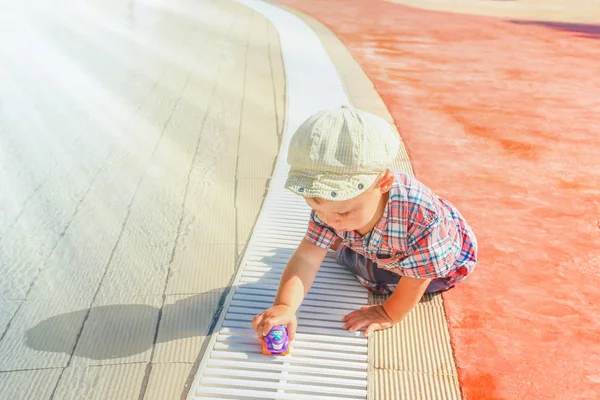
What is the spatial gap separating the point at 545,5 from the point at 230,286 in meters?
11.5

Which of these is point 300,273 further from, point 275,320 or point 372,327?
point 372,327

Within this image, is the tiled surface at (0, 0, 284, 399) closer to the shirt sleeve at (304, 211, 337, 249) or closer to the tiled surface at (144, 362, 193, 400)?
the tiled surface at (144, 362, 193, 400)

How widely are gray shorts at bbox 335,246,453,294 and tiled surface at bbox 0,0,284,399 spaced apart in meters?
0.50

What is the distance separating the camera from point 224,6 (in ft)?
32.1

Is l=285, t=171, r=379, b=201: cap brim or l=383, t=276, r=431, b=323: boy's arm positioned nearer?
l=285, t=171, r=379, b=201: cap brim

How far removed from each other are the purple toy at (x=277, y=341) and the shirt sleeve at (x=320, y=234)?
12.1 inches

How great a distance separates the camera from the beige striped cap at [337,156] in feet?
5.39

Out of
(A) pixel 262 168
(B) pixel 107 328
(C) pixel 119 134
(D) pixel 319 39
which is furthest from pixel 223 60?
(B) pixel 107 328

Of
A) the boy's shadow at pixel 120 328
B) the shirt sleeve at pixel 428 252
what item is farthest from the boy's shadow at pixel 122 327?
the shirt sleeve at pixel 428 252

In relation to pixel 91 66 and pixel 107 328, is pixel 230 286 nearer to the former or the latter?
pixel 107 328

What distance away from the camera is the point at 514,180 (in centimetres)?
341

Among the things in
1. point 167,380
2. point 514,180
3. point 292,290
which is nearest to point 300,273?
point 292,290

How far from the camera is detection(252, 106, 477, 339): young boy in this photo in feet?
5.42

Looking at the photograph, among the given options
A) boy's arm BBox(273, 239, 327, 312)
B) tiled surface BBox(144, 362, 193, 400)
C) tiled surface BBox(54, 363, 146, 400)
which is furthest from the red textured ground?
tiled surface BBox(54, 363, 146, 400)
